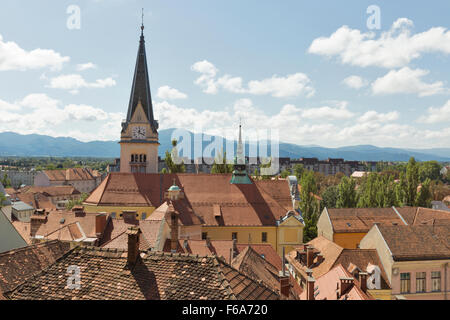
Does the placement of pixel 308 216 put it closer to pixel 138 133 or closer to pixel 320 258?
pixel 320 258

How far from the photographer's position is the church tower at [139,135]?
5153cm

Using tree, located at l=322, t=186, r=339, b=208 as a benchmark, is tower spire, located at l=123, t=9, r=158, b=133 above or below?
above

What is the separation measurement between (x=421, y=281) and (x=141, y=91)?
135ft

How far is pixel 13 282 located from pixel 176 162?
51529 millimetres

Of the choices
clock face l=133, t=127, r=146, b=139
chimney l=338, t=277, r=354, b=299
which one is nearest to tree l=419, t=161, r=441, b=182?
clock face l=133, t=127, r=146, b=139

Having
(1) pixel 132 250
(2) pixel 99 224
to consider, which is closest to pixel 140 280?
(1) pixel 132 250

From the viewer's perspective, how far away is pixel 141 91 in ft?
172

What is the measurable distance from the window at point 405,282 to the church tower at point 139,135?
34429mm

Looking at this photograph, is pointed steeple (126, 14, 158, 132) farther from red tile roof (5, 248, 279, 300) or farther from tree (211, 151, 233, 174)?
red tile roof (5, 248, 279, 300)

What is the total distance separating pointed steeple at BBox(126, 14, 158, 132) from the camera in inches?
2056

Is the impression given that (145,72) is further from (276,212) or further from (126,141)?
(276,212)

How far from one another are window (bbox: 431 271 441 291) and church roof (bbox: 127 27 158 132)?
38323 millimetres

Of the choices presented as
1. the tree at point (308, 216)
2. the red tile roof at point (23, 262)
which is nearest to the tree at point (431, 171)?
the tree at point (308, 216)

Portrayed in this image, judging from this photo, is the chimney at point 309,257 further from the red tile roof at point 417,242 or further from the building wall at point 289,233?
the building wall at point 289,233
